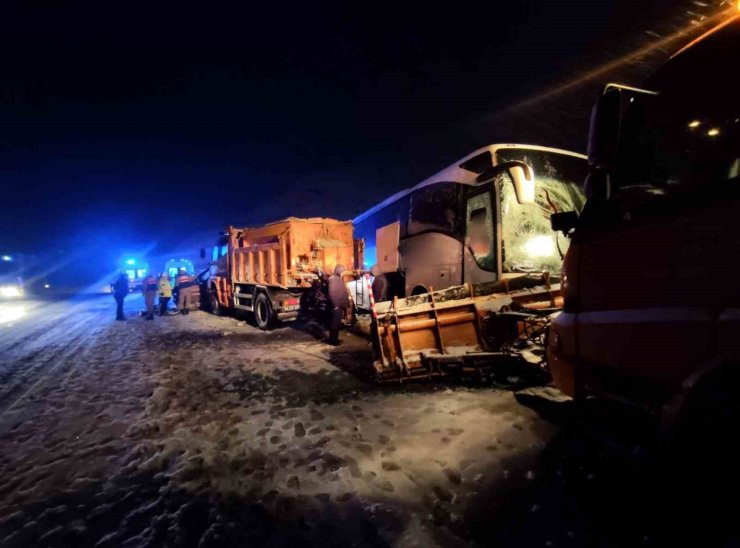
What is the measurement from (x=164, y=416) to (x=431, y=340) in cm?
361

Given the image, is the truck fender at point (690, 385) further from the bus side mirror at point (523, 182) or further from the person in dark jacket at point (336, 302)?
the person in dark jacket at point (336, 302)

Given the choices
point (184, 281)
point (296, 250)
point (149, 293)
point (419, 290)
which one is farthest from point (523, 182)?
point (184, 281)

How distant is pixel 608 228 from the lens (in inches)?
93.4

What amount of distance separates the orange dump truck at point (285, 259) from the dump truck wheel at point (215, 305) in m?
2.47

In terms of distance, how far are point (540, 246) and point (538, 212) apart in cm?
60

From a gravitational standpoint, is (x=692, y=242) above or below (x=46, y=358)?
above

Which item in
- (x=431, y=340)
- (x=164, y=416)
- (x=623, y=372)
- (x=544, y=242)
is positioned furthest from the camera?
(x=544, y=242)

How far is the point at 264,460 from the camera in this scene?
323 cm

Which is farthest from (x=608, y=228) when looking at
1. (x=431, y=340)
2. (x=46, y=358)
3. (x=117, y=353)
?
(x=46, y=358)

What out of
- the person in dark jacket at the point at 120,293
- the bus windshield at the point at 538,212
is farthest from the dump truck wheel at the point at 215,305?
the bus windshield at the point at 538,212

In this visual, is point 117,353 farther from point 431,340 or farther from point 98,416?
point 431,340

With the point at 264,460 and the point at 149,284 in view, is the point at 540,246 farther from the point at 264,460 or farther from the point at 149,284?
the point at 149,284

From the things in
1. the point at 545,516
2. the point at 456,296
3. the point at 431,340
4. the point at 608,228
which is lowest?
the point at 545,516

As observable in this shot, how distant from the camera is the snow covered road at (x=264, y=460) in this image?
7.75ft
